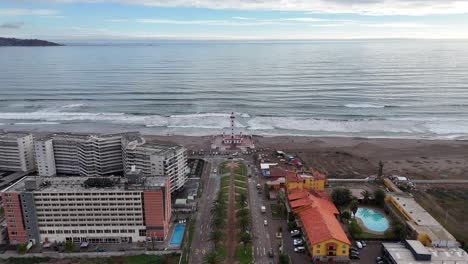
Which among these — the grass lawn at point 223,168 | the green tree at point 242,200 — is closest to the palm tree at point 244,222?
the green tree at point 242,200

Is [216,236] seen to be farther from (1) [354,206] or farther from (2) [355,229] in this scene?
(1) [354,206]

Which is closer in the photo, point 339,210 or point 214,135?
point 339,210

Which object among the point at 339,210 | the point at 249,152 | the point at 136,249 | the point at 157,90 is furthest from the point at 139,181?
the point at 157,90

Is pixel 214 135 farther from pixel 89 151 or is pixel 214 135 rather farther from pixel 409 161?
pixel 409 161

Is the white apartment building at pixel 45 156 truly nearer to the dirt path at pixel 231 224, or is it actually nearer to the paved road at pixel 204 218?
the paved road at pixel 204 218

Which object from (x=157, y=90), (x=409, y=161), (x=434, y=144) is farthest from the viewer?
(x=157, y=90)

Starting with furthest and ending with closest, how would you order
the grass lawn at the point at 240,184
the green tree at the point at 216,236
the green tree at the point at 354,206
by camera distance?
the grass lawn at the point at 240,184 < the green tree at the point at 354,206 < the green tree at the point at 216,236
